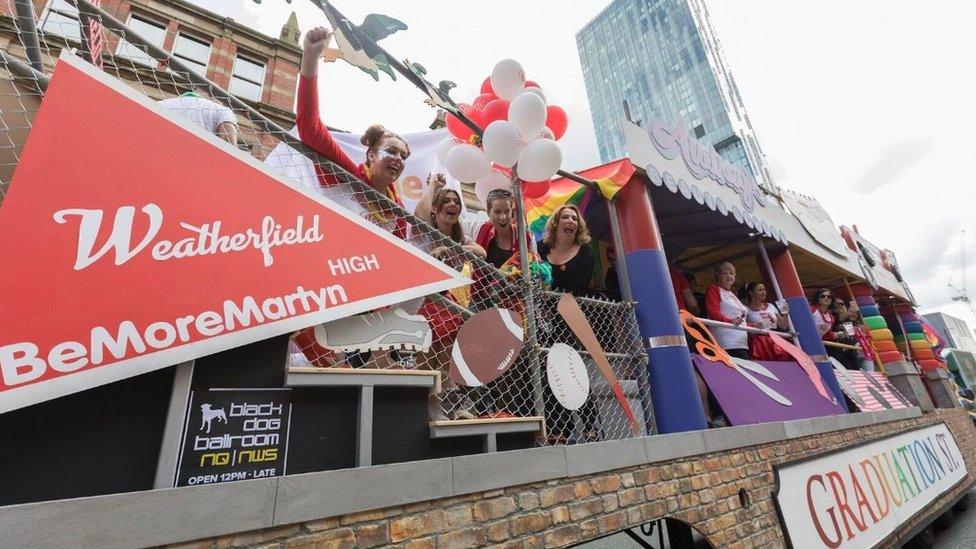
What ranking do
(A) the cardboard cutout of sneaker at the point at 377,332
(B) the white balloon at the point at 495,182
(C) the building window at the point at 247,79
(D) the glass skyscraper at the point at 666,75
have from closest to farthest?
(A) the cardboard cutout of sneaker at the point at 377,332 < (B) the white balloon at the point at 495,182 < (C) the building window at the point at 247,79 < (D) the glass skyscraper at the point at 666,75

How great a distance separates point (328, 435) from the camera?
1.85 meters

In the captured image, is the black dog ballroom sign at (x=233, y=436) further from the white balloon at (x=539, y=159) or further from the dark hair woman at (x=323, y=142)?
the white balloon at (x=539, y=159)

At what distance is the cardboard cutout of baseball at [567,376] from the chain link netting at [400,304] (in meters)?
0.10

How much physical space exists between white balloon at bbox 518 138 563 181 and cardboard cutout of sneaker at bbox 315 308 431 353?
1.57 metres

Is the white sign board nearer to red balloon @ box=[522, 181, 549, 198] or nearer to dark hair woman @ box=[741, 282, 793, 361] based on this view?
dark hair woman @ box=[741, 282, 793, 361]

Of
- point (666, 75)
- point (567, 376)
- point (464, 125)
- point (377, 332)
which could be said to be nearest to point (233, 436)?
point (377, 332)

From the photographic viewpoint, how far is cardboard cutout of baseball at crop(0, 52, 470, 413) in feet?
4.42

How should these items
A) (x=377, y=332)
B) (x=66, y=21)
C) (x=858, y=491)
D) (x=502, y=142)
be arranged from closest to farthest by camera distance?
(x=66, y=21) → (x=377, y=332) → (x=502, y=142) → (x=858, y=491)

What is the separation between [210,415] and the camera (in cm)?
163

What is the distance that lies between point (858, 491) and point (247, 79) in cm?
1964

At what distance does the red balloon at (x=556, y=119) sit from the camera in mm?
4039

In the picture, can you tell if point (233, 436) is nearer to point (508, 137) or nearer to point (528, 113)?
point (508, 137)

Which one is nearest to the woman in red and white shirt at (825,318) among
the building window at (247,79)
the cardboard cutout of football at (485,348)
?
the cardboard cutout of football at (485,348)

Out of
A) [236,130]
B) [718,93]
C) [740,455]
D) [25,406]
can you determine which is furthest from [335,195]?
[718,93]
